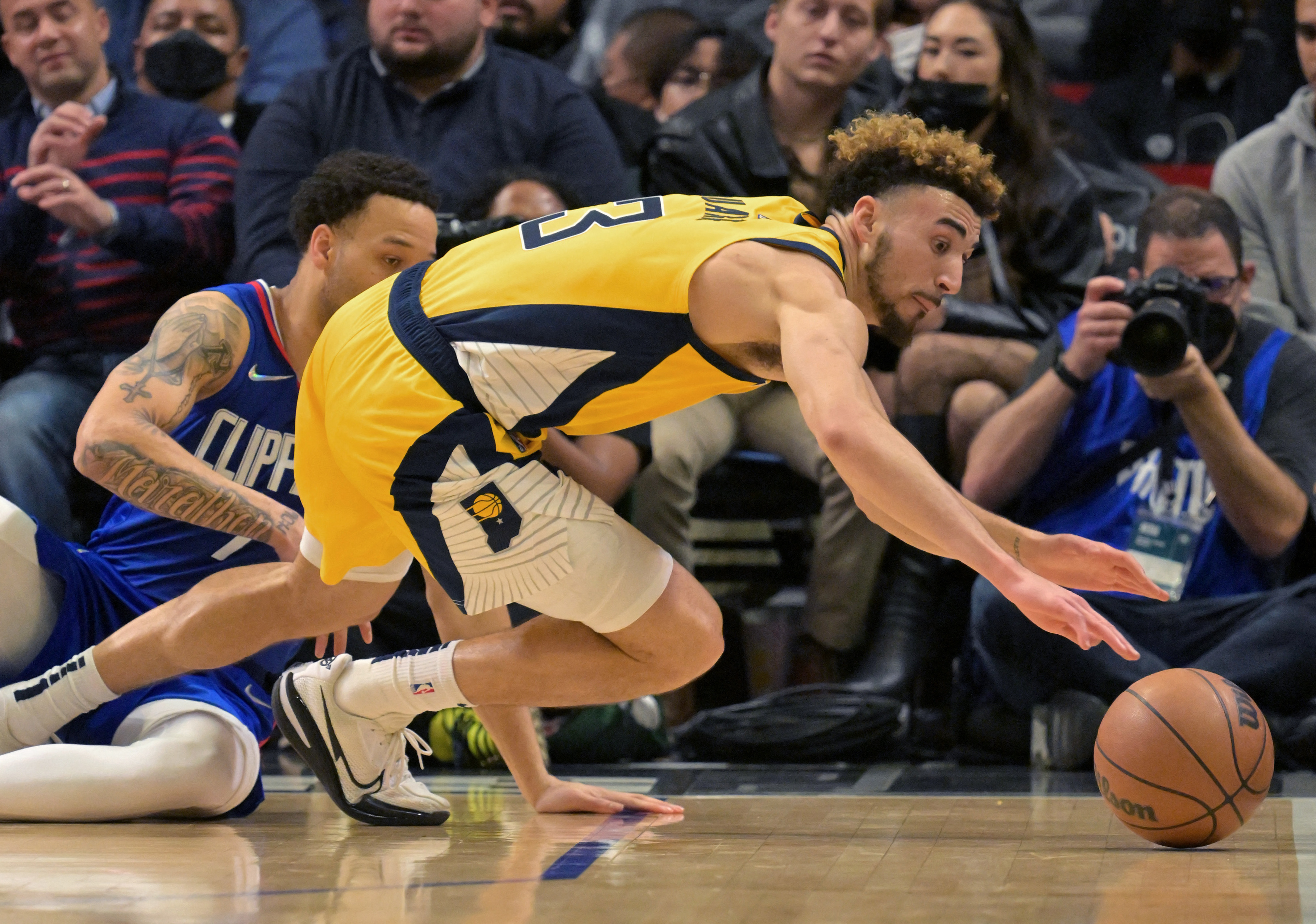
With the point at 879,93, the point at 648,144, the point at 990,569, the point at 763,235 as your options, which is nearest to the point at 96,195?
the point at 648,144

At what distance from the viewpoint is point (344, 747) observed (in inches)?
125

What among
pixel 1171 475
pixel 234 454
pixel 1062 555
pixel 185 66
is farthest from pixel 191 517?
pixel 185 66

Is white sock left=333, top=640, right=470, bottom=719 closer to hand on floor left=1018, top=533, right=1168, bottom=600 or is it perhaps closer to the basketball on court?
hand on floor left=1018, top=533, right=1168, bottom=600

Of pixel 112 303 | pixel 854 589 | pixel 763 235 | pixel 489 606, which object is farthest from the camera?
pixel 112 303

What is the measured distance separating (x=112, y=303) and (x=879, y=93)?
2.65 meters

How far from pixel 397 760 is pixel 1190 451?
242 centimetres

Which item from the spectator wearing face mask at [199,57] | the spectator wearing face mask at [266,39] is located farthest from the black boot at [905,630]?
the spectator wearing face mask at [266,39]

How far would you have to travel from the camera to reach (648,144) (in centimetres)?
517

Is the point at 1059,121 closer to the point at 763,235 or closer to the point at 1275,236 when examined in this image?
the point at 1275,236

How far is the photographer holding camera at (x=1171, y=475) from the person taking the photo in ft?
13.5

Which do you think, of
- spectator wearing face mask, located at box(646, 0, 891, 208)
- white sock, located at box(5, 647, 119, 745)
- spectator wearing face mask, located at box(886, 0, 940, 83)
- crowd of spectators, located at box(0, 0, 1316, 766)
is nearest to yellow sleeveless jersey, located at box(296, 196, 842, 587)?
white sock, located at box(5, 647, 119, 745)

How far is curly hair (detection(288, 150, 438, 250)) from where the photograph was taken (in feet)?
12.2

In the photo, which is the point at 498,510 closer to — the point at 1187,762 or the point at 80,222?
the point at 1187,762

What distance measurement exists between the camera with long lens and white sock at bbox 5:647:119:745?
2728mm
